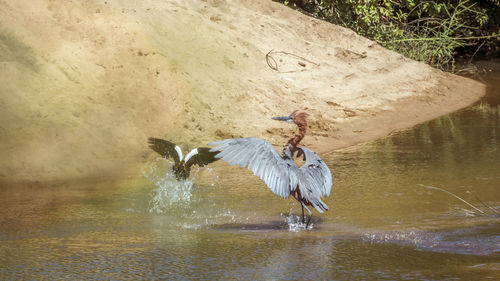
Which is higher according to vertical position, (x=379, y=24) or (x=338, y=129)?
(x=379, y=24)

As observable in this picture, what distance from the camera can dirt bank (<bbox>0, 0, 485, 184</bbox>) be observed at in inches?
427

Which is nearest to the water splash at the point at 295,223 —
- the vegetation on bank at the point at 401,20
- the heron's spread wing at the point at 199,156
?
the heron's spread wing at the point at 199,156

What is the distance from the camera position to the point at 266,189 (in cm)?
920

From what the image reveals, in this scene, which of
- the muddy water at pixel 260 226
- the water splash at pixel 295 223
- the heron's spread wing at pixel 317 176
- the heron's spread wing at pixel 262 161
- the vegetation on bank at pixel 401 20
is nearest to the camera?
the muddy water at pixel 260 226

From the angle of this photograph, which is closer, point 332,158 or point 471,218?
point 471,218

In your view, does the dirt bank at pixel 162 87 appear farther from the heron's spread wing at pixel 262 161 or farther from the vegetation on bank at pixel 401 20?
the heron's spread wing at pixel 262 161

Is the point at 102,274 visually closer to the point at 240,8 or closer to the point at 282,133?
the point at 282,133

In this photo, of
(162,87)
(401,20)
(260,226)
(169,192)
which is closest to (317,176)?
(260,226)

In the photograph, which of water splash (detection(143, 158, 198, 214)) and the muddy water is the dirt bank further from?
the muddy water

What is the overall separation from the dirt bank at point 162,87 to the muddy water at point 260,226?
116 cm

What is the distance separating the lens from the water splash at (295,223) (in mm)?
7348

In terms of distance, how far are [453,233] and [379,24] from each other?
553 inches

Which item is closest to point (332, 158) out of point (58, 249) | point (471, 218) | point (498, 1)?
point (471, 218)

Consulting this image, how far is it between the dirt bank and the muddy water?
116 centimetres
